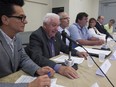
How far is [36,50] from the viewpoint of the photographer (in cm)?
159

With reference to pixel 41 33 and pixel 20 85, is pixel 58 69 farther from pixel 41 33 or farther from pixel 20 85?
pixel 41 33

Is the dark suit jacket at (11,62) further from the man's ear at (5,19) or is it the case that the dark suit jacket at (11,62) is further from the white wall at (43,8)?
the white wall at (43,8)

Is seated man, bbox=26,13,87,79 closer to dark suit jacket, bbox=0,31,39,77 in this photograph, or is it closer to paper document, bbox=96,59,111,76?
dark suit jacket, bbox=0,31,39,77

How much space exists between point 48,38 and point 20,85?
2.99ft

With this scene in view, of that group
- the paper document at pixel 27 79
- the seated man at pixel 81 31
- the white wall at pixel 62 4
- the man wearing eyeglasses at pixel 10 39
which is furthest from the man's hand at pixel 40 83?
the white wall at pixel 62 4

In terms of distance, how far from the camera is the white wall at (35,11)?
13.2ft

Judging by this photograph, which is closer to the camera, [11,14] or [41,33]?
[11,14]

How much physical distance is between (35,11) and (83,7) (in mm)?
2059

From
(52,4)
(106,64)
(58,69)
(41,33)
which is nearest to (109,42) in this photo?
(106,64)

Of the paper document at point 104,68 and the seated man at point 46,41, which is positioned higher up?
the seated man at point 46,41

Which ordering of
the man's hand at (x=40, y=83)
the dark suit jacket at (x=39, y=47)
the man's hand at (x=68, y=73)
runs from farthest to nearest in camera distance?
the dark suit jacket at (x=39, y=47), the man's hand at (x=68, y=73), the man's hand at (x=40, y=83)

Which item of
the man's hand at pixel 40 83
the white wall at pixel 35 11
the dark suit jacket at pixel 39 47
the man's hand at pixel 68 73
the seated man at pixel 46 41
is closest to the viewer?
the man's hand at pixel 40 83

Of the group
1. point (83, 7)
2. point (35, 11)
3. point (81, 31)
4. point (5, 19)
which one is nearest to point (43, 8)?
point (35, 11)

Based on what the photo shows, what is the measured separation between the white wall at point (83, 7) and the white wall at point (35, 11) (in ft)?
2.40
